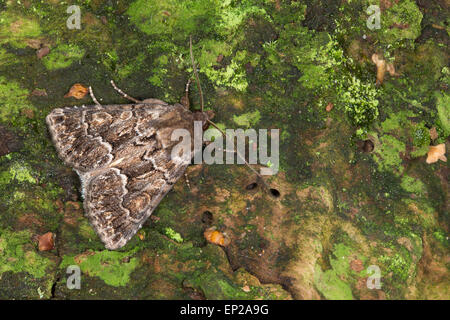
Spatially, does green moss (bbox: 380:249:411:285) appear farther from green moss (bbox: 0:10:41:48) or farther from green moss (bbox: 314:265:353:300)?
green moss (bbox: 0:10:41:48)

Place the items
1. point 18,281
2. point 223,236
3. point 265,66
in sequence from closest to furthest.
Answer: point 18,281 → point 223,236 → point 265,66

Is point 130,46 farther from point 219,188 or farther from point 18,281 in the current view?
point 18,281

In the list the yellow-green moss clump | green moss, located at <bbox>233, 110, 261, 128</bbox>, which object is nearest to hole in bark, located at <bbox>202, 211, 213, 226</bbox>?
green moss, located at <bbox>233, 110, 261, 128</bbox>

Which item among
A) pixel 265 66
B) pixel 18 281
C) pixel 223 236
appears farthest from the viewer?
pixel 265 66

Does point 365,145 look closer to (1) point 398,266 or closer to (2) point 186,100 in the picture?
(1) point 398,266

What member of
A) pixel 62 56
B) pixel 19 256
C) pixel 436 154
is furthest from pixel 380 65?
pixel 19 256

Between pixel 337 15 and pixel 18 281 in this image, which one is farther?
pixel 337 15

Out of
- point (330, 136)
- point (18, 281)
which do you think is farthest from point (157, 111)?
point (18, 281)
